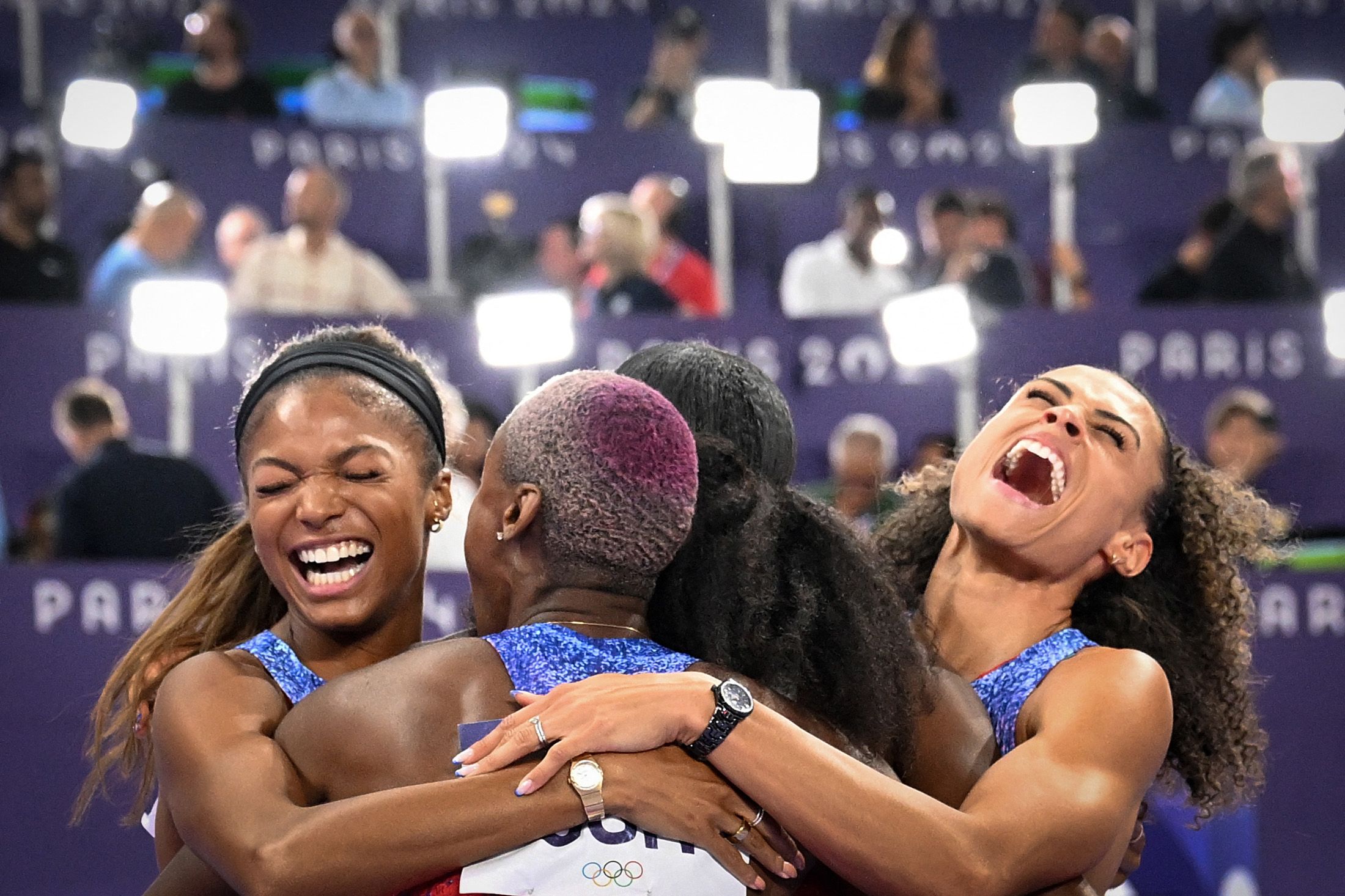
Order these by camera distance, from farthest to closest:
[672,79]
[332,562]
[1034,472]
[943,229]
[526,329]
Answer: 1. [672,79]
2. [943,229]
3. [526,329]
4. [1034,472]
5. [332,562]

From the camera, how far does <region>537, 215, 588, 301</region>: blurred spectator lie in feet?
22.1

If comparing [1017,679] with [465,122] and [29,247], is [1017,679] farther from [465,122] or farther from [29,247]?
[29,247]

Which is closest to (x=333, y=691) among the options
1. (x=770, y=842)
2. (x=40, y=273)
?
(x=770, y=842)

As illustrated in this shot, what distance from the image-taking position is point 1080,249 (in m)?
7.60

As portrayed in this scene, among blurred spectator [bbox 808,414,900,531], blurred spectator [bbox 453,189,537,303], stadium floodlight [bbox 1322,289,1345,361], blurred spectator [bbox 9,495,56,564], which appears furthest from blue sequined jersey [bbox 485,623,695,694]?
blurred spectator [bbox 453,189,537,303]

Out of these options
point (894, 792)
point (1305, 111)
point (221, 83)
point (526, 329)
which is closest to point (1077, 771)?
point (894, 792)

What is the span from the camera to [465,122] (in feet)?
20.9

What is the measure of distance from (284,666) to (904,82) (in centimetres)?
617

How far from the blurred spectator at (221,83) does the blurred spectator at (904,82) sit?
259cm

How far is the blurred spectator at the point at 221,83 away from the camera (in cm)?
717

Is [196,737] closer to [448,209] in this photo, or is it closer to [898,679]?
[898,679]

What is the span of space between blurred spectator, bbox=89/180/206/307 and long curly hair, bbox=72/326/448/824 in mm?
3908

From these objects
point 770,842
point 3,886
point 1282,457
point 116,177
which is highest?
point 116,177

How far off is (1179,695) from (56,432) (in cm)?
417
